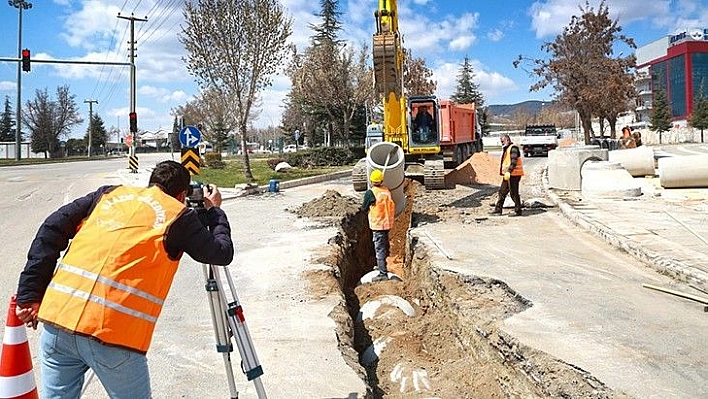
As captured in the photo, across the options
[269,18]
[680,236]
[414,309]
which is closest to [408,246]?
[414,309]

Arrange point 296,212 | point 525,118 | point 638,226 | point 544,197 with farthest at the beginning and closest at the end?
point 525,118 → point 544,197 → point 296,212 → point 638,226

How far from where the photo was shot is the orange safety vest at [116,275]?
2699mm

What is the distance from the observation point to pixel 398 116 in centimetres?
1659

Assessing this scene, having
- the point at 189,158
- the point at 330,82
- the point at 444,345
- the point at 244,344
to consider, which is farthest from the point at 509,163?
the point at 330,82

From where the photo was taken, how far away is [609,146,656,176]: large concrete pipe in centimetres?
1973

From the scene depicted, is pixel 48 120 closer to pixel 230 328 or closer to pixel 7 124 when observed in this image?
pixel 7 124

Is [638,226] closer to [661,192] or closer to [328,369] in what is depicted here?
[661,192]

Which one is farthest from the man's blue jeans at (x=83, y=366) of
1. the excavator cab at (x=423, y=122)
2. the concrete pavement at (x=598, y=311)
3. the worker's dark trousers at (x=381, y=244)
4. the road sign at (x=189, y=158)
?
the excavator cab at (x=423, y=122)

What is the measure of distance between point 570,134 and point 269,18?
162ft

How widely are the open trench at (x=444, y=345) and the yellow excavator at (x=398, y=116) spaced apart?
6.28m

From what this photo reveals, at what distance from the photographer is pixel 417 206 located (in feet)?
52.9

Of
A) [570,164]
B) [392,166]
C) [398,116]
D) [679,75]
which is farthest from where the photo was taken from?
[679,75]

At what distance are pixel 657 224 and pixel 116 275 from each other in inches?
418

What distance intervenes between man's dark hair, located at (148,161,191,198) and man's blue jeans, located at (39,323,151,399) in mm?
799
